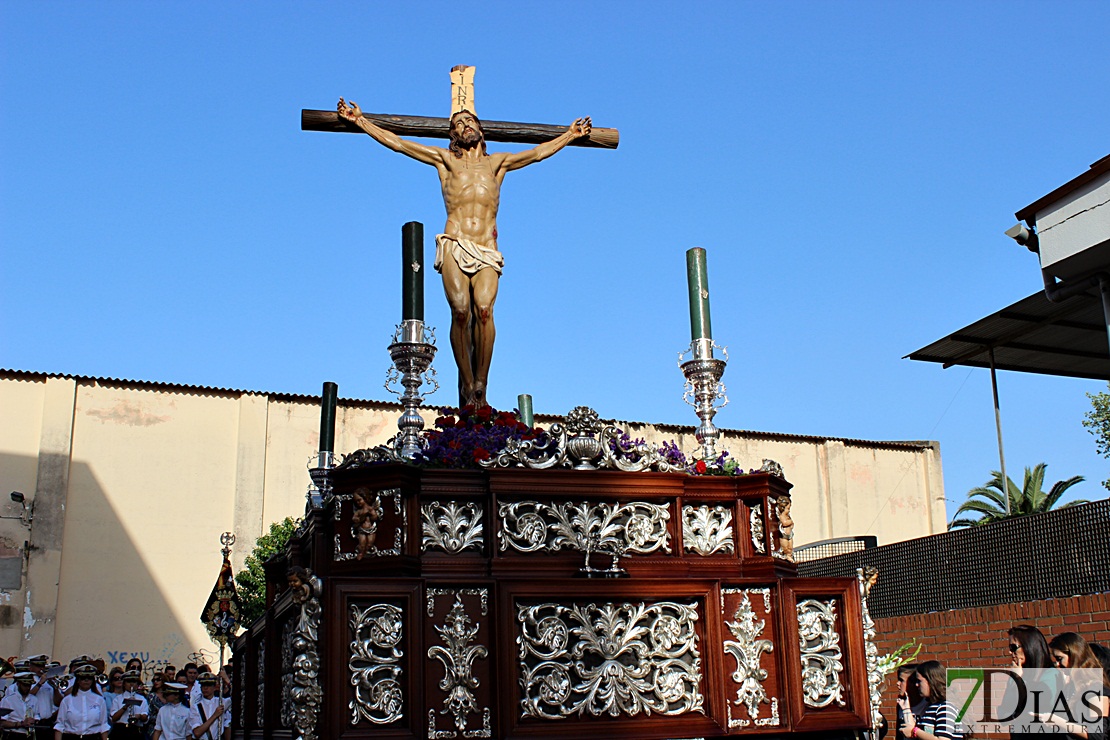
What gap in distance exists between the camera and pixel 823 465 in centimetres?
3569

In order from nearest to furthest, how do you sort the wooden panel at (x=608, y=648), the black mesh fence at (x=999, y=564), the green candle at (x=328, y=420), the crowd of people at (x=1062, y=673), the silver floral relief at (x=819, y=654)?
1. the wooden panel at (x=608, y=648)
2. the crowd of people at (x=1062, y=673)
3. the silver floral relief at (x=819, y=654)
4. the green candle at (x=328, y=420)
5. the black mesh fence at (x=999, y=564)

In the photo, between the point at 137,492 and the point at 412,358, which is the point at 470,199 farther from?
the point at 137,492

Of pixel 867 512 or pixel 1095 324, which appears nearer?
pixel 1095 324

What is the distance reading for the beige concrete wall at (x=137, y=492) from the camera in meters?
27.0

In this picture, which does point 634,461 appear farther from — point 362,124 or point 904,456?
point 904,456

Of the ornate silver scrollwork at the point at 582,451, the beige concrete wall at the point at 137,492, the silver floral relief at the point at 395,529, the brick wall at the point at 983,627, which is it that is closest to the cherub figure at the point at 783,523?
the ornate silver scrollwork at the point at 582,451

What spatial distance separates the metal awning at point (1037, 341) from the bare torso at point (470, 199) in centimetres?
809

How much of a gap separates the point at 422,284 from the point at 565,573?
2062 mm

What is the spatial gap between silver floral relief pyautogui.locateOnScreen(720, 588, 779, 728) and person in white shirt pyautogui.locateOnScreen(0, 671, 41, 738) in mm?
10508

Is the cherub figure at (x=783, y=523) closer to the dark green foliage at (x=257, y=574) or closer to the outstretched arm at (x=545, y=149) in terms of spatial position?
the outstretched arm at (x=545, y=149)

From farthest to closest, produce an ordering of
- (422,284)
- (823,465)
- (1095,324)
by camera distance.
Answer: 1. (823,465)
2. (1095,324)
3. (422,284)

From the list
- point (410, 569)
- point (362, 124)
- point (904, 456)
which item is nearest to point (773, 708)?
point (410, 569)

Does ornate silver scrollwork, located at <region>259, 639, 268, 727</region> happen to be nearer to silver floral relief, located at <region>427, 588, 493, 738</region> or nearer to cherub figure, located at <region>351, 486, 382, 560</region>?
cherub figure, located at <region>351, 486, 382, 560</region>

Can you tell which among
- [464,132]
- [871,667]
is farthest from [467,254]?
[871,667]
